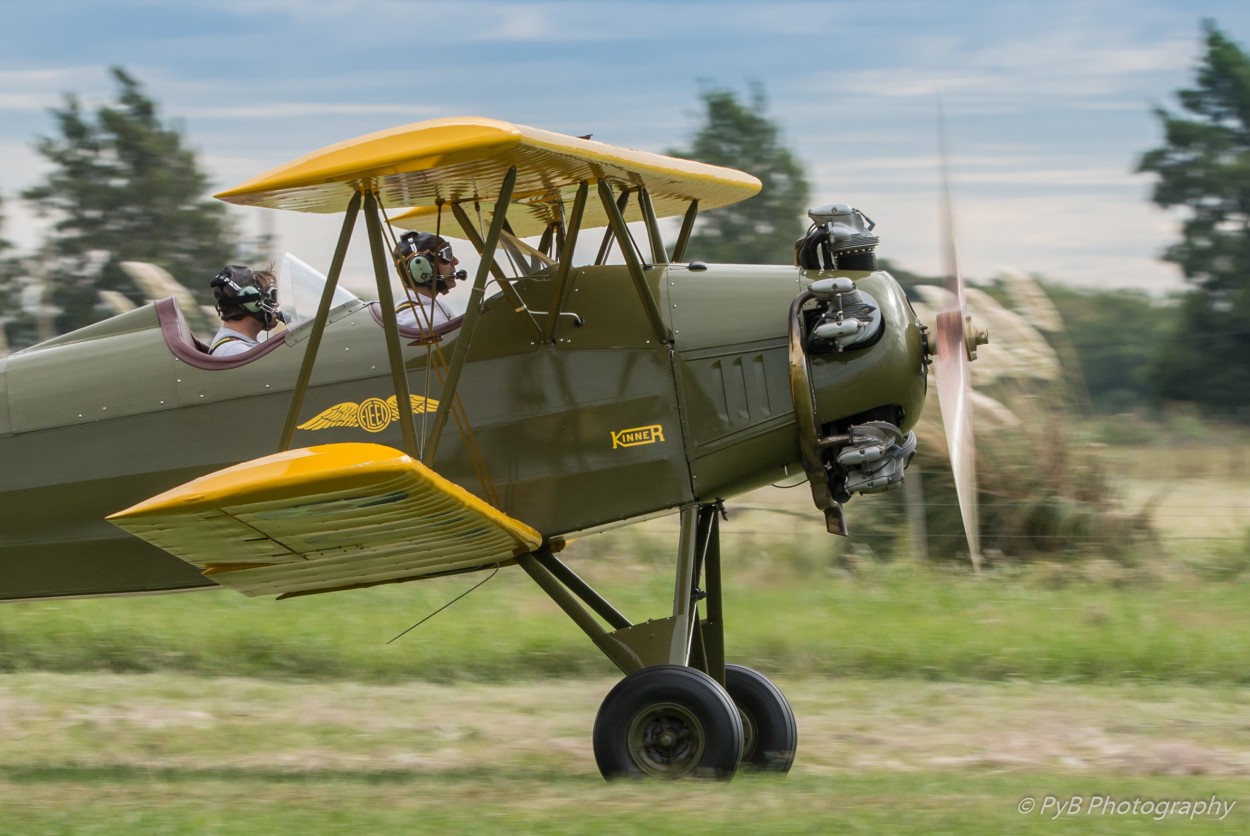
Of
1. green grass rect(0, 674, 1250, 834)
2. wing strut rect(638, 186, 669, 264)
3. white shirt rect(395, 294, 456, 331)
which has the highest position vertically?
wing strut rect(638, 186, 669, 264)

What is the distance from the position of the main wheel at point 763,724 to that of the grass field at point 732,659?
210mm

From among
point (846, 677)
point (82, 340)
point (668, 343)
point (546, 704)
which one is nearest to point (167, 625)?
point (546, 704)

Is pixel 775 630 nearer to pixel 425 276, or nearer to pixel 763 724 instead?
pixel 763 724

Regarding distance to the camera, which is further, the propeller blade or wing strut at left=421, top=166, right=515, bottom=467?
the propeller blade

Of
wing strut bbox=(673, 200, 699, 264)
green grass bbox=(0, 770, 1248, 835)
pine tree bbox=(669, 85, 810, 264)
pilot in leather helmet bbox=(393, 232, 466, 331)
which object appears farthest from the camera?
pine tree bbox=(669, 85, 810, 264)

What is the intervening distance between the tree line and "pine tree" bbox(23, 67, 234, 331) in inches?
1.0

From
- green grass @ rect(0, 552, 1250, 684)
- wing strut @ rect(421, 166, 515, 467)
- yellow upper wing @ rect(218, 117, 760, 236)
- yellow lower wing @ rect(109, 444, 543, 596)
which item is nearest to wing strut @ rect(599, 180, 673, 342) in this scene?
yellow upper wing @ rect(218, 117, 760, 236)

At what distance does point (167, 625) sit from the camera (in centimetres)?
1074

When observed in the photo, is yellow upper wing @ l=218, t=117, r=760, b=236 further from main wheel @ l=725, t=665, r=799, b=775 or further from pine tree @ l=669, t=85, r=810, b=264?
pine tree @ l=669, t=85, r=810, b=264

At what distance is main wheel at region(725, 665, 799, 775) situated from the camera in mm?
6820

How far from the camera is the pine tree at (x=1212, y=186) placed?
2344 centimetres

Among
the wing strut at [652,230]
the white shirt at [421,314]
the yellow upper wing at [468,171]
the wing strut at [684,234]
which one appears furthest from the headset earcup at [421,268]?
the wing strut at [684,234]

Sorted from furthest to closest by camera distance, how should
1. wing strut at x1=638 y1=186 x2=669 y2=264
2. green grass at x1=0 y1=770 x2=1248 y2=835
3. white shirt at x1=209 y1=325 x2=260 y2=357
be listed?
white shirt at x1=209 y1=325 x2=260 y2=357
wing strut at x1=638 y1=186 x2=669 y2=264
green grass at x1=0 y1=770 x2=1248 y2=835

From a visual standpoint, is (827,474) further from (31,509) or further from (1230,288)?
(1230,288)
